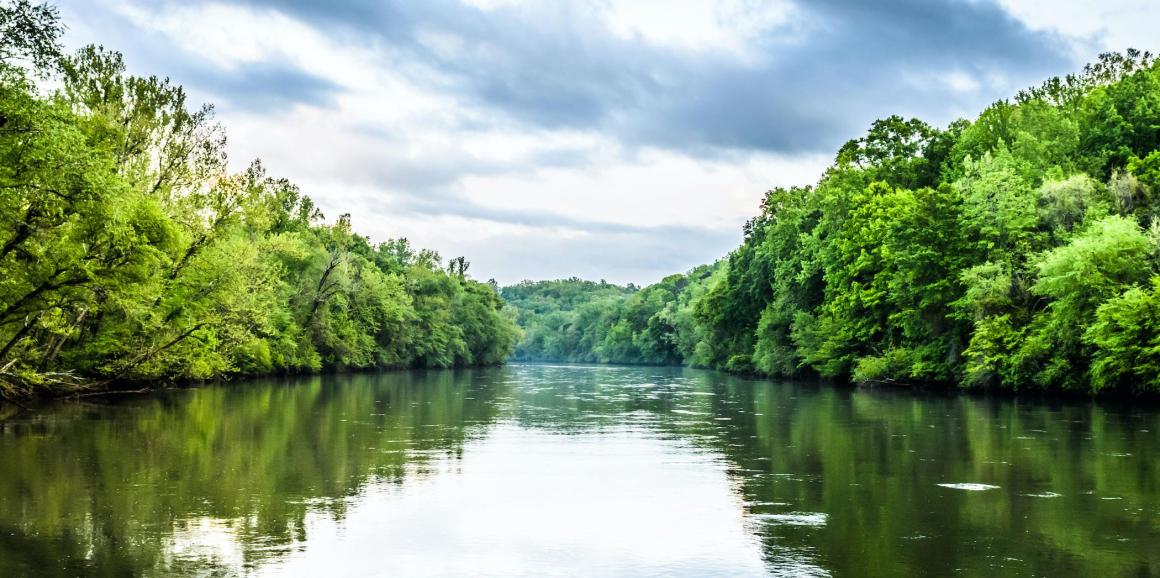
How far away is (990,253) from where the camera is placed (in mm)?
53281

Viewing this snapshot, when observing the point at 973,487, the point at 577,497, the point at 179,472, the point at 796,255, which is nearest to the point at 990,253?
the point at 796,255

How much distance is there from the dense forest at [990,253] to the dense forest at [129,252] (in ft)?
116

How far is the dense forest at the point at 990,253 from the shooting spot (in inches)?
1658

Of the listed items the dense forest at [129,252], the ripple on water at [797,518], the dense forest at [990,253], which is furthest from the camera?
the dense forest at [990,253]

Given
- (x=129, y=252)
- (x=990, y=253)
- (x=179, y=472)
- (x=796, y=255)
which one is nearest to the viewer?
(x=179, y=472)

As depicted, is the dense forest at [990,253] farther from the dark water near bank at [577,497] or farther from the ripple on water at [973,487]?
the ripple on water at [973,487]

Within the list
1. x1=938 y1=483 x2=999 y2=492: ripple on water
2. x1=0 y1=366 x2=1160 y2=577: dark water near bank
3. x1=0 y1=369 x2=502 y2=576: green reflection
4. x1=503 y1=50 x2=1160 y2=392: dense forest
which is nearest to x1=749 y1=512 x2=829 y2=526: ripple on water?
x1=0 y1=366 x2=1160 y2=577: dark water near bank

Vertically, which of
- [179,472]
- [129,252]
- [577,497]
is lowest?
[577,497]

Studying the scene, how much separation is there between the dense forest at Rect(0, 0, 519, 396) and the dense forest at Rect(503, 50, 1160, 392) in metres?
35.5

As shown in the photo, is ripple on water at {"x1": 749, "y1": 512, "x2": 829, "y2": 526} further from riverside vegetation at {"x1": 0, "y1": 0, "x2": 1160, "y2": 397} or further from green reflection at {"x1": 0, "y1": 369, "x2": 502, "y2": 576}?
riverside vegetation at {"x1": 0, "y1": 0, "x2": 1160, "y2": 397}

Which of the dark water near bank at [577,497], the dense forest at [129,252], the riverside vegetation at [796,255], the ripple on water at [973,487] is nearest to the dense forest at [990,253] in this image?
the riverside vegetation at [796,255]

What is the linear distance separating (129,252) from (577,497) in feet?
75.5

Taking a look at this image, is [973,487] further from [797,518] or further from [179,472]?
[179,472]

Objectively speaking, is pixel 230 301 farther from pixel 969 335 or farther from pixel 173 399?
pixel 969 335
